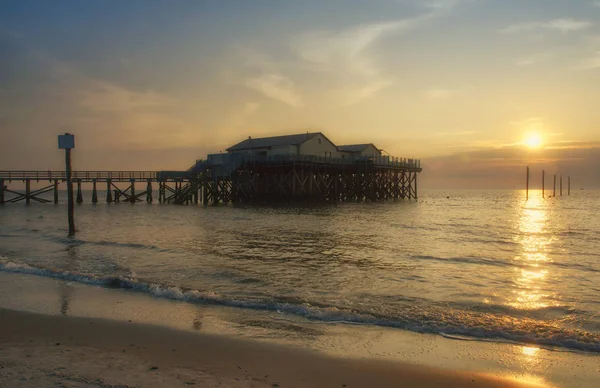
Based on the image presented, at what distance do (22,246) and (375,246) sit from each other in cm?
1396

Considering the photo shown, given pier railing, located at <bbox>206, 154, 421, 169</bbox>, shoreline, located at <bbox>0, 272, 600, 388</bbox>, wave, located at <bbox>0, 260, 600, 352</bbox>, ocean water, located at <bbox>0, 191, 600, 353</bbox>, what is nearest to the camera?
shoreline, located at <bbox>0, 272, 600, 388</bbox>

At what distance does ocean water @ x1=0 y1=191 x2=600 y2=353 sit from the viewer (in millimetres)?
7898

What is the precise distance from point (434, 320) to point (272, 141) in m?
47.9

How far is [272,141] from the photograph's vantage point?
54.5 metres

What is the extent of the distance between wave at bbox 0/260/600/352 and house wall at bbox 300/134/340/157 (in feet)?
138

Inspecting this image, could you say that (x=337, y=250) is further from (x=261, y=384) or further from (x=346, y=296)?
(x=261, y=384)

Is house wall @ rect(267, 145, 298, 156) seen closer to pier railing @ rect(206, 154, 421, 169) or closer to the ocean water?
pier railing @ rect(206, 154, 421, 169)

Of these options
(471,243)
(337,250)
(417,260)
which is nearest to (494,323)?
(417,260)

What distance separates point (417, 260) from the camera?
14547 mm

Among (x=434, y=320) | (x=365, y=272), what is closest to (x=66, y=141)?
(x=365, y=272)

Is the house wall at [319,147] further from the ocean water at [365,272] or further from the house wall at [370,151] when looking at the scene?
the ocean water at [365,272]

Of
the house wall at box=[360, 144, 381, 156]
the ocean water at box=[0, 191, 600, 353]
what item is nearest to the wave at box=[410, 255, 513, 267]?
the ocean water at box=[0, 191, 600, 353]

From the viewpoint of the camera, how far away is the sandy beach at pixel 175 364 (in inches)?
194

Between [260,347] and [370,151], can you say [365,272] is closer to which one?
[260,347]
